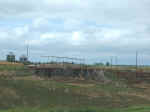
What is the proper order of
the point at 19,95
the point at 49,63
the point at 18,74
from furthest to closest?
the point at 49,63 < the point at 18,74 < the point at 19,95

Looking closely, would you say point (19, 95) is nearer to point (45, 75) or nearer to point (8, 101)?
point (8, 101)

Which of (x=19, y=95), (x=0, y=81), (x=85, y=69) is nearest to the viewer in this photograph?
(x=19, y=95)

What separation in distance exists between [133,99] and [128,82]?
18513 mm

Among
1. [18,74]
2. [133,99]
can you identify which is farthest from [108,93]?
[18,74]

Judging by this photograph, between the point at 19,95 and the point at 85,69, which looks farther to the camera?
the point at 85,69

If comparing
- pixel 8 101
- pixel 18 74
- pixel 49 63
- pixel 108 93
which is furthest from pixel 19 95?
pixel 49 63

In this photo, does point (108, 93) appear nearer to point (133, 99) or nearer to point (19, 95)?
point (133, 99)

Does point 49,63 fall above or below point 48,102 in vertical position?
above

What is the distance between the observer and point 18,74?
4625 centimetres

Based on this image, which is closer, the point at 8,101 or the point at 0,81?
the point at 8,101

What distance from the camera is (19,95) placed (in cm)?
3006

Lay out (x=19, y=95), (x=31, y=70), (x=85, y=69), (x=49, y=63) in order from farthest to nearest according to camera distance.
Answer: (x=49, y=63) < (x=85, y=69) < (x=31, y=70) < (x=19, y=95)

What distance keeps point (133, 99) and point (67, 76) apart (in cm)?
2013

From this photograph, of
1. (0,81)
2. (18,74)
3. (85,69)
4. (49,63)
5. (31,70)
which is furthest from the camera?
(49,63)
